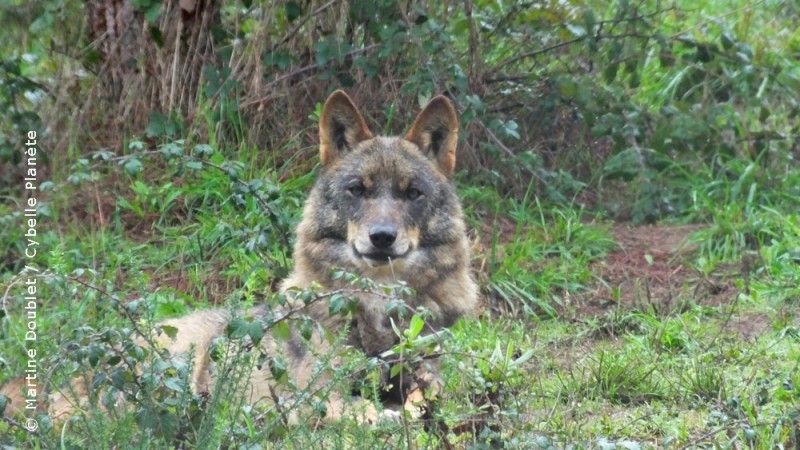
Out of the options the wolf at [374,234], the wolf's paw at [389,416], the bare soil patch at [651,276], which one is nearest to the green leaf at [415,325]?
the wolf's paw at [389,416]

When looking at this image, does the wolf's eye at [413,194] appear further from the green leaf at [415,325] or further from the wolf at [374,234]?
the green leaf at [415,325]

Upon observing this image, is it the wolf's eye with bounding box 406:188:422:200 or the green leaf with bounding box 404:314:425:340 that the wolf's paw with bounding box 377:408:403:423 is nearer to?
the green leaf with bounding box 404:314:425:340

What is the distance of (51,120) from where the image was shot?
894 cm

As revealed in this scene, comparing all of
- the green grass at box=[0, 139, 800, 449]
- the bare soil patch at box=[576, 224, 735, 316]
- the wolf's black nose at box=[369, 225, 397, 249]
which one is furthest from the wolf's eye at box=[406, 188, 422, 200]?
the bare soil patch at box=[576, 224, 735, 316]

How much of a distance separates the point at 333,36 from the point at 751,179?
9.86ft

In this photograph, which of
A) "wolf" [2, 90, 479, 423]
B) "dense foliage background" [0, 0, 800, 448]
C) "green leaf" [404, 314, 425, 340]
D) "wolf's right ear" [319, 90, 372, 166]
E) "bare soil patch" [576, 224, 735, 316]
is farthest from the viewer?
"dense foliage background" [0, 0, 800, 448]

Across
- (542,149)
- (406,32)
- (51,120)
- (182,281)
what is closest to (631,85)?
(542,149)

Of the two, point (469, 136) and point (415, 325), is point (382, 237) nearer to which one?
point (415, 325)

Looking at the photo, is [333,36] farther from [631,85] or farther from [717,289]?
[717,289]

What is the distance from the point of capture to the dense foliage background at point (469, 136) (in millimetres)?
7805

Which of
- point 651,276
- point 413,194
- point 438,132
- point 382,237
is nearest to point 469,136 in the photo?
point 651,276

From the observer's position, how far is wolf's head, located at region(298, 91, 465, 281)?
6.27 m

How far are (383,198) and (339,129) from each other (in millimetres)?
491

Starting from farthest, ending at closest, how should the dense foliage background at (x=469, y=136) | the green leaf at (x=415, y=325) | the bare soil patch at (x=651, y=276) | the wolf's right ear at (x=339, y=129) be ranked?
the dense foliage background at (x=469, y=136)
the bare soil patch at (x=651, y=276)
the wolf's right ear at (x=339, y=129)
the green leaf at (x=415, y=325)
